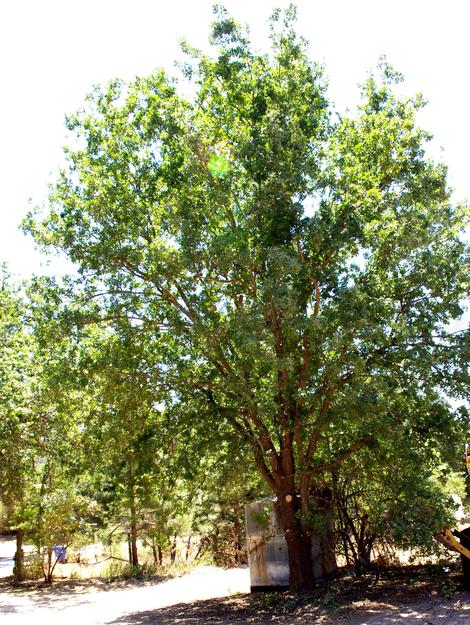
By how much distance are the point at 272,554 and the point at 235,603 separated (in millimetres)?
1374

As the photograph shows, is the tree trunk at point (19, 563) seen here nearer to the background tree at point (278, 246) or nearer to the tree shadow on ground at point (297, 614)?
the tree shadow on ground at point (297, 614)

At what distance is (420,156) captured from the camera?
454 inches

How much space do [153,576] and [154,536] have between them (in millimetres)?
1967

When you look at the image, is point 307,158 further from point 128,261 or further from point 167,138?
point 128,261

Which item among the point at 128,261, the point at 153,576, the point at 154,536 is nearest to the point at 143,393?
the point at 128,261

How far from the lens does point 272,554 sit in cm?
1364

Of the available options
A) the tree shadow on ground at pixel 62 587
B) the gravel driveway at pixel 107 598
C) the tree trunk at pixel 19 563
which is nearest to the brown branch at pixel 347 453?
the gravel driveway at pixel 107 598

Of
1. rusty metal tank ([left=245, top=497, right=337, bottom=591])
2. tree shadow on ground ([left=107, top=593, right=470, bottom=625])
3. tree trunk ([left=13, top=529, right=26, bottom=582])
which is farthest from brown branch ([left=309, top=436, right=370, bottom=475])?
tree trunk ([left=13, top=529, right=26, bottom=582])

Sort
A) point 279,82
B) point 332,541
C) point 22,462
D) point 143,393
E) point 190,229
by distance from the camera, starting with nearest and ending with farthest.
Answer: point 190,229, point 279,82, point 143,393, point 332,541, point 22,462

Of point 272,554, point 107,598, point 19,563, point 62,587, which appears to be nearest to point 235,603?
point 272,554

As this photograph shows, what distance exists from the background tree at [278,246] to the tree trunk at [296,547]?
0.13ft

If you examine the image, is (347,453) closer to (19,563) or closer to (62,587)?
(62,587)

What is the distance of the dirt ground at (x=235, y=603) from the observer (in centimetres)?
963

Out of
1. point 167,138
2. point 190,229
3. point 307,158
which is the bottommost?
point 190,229
